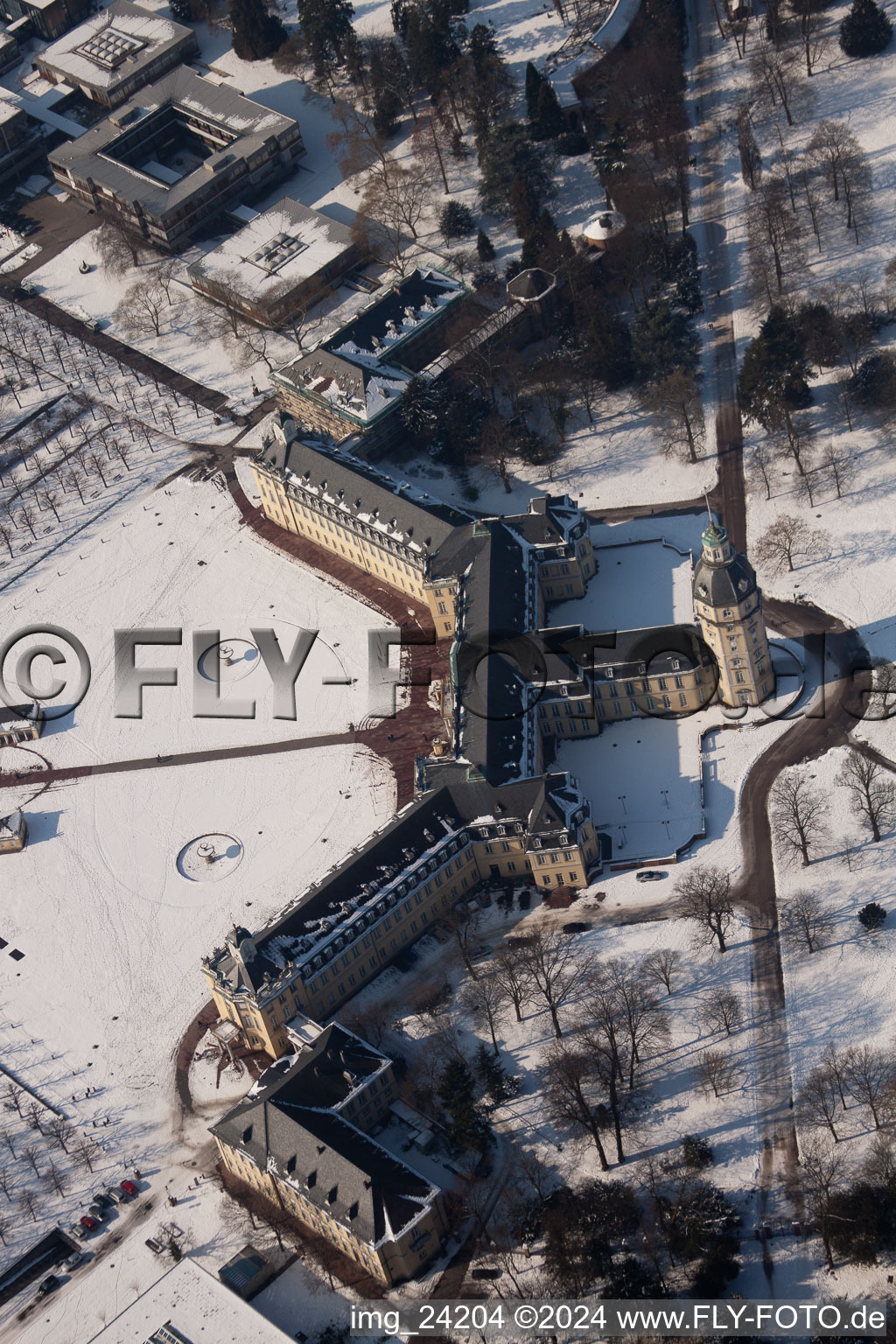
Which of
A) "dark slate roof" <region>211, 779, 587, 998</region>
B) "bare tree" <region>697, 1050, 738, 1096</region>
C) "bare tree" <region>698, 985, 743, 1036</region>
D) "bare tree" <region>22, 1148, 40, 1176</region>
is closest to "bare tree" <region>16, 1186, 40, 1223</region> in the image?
"bare tree" <region>22, 1148, 40, 1176</region>

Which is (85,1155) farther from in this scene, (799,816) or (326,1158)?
(799,816)

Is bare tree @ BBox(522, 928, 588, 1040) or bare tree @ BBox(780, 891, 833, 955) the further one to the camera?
bare tree @ BBox(522, 928, 588, 1040)

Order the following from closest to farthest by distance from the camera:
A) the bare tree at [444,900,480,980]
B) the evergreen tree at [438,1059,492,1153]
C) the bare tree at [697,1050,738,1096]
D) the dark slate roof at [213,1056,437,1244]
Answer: the dark slate roof at [213,1056,437,1244], the evergreen tree at [438,1059,492,1153], the bare tree at [697,1050,738,1096], the bare tree at [444,900,480,980]

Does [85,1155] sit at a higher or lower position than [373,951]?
lower

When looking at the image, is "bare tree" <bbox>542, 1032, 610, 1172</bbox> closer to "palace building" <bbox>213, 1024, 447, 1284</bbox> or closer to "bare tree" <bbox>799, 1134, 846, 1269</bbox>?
"palace building" <bbox>213, 1024, 447, 1284</bbox>

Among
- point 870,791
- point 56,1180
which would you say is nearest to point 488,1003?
point 870,791

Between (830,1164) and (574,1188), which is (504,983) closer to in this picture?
(574,1188)
